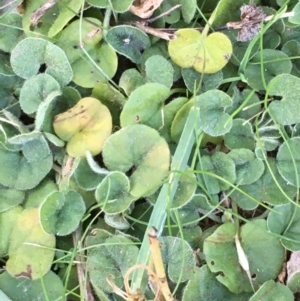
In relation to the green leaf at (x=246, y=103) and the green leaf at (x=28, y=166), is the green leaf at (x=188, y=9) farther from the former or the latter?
the green leaf at (x=28, y=166)

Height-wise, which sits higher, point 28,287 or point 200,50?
point 200,50

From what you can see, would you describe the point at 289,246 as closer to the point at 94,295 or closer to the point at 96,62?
the point at 94,295

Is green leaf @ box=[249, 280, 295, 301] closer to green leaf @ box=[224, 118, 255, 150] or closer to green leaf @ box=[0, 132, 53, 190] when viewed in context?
green leaf @ box=[224, 118, 255, 150]

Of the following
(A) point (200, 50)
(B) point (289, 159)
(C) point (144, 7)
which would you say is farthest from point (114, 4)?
(B) point (289, 159)

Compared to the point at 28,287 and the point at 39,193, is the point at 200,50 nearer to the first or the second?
the point at 39,193

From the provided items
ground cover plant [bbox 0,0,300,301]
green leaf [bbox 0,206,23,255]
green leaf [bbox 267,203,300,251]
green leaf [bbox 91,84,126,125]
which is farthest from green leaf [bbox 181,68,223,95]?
green leaf [bbox 0,206,23,255]

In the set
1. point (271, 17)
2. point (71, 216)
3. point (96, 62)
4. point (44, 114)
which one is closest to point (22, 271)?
point (71, 216)

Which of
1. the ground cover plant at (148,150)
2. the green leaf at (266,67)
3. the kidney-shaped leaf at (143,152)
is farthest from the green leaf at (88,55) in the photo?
the green leaf at (266,67)
